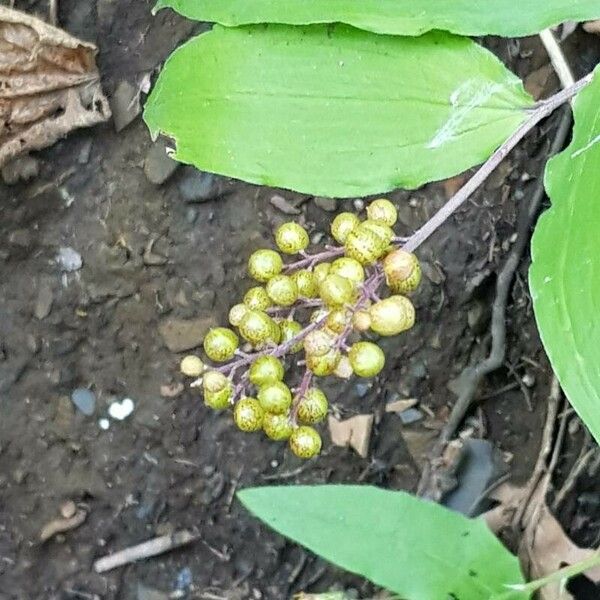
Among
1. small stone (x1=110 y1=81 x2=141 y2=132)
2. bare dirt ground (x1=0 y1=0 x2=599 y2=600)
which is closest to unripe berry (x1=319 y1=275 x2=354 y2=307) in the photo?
bare dirt ground (x1=0 y1=0 x2=599 y2=600)

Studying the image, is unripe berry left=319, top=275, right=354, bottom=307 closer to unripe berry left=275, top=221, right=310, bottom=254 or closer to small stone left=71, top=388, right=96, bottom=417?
unripe berry left=275, top=221, right=310, bottom=254

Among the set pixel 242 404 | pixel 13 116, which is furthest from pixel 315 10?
pixel 13 116

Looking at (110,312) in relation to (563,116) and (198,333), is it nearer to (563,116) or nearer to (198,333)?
(198,333)

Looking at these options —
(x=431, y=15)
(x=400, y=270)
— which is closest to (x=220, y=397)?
(x=400, y=270)

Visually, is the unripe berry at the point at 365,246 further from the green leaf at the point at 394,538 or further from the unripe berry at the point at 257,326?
the green leaf at the point at 394,538

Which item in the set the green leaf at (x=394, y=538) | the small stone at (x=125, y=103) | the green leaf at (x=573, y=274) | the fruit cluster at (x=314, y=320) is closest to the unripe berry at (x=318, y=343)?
the fruit cluster at (x=314, y=320)

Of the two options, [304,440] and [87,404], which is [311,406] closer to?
[304,440]

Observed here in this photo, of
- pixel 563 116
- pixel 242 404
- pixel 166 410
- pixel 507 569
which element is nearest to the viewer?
pixel 242 404
